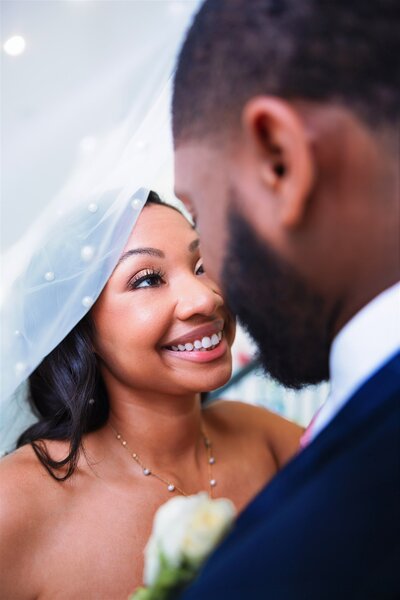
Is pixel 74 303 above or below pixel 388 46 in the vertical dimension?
below

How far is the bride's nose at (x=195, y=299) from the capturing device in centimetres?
161

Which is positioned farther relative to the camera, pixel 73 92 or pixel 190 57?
pixel 73 92

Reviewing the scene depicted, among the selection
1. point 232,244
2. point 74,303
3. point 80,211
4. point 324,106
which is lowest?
point 74,303

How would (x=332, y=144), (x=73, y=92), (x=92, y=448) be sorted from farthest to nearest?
1. (x=92, y=448)
2. (x=73, y=92)
3. (x=332, y=144)

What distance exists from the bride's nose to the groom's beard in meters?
0.73

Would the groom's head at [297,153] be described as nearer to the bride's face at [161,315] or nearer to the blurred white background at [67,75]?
the blurred white background at [67,75]

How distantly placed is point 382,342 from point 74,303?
905mm

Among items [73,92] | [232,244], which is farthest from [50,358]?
[232,244]

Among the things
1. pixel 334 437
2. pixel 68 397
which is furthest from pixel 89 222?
pixel 334 437

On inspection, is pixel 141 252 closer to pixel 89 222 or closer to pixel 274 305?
pixel 89 222

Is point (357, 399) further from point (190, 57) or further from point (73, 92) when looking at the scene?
point (73, 92)

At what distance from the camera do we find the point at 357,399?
708 millimetres

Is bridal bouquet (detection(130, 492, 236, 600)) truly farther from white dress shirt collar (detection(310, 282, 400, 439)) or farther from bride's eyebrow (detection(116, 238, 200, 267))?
bride's eyebrow (detection(116, 238, 200, 267))

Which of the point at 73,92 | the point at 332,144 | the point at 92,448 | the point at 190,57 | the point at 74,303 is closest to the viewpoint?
the point at 332,144
